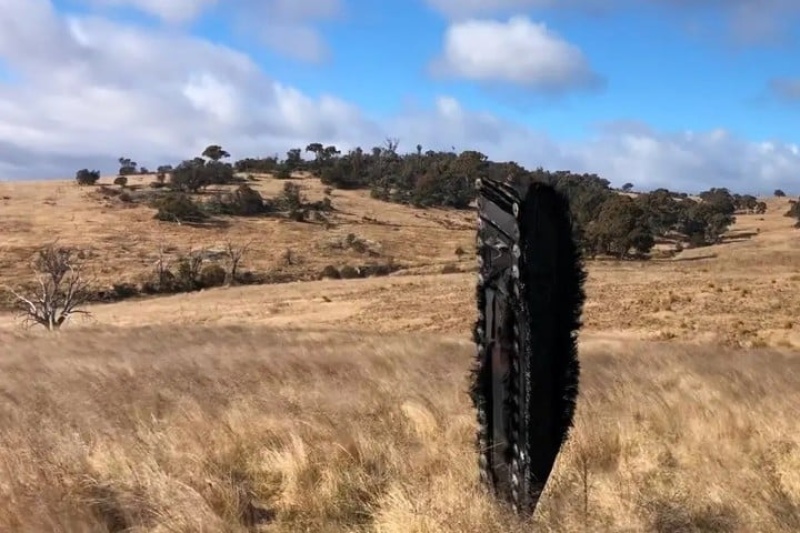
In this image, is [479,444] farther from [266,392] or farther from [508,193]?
[266,392]

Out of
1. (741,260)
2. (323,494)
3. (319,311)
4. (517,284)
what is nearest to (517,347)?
(517,284)

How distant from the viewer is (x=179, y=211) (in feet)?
223

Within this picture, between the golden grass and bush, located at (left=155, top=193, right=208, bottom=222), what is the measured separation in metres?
61.2

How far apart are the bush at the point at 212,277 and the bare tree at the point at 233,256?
0.48m

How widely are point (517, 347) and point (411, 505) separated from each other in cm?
93

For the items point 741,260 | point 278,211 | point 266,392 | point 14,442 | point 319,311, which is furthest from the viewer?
point 278,211

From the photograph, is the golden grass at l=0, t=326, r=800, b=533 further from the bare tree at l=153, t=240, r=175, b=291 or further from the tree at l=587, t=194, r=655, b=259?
the tree at l=587, t=194, r=655, b=259

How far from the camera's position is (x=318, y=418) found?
593 centimetres

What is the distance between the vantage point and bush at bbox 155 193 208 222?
67812mm

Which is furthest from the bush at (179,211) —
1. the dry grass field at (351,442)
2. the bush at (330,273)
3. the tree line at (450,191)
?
the dry grass field at (351,442)

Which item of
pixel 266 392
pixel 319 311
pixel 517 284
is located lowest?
pixel 319 311

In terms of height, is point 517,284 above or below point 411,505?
above

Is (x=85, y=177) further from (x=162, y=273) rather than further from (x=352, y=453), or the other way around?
(x=352, y=453)

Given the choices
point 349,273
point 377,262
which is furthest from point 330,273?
point 377,262
